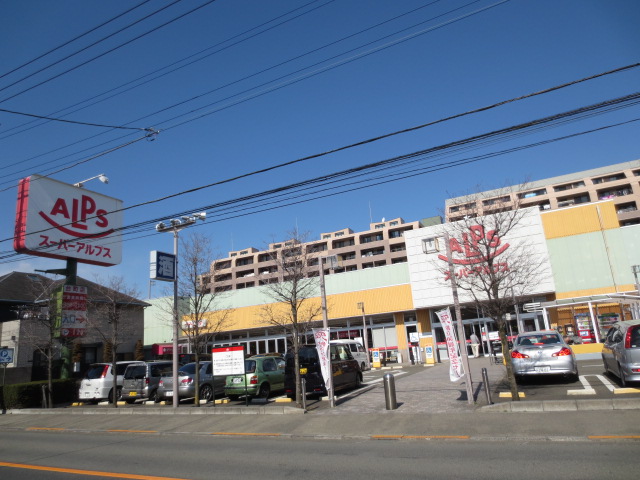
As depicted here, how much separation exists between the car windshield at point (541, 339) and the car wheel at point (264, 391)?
9.23 metres

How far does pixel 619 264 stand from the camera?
24609mm

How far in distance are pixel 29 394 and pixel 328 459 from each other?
18933mm

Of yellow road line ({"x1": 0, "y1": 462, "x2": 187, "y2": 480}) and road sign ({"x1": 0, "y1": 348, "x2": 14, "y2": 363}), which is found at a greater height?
road sign ({"x1": 0, "y1": 348, "x2": 14, "y2": 363})

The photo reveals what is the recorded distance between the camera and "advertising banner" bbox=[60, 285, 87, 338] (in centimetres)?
2089

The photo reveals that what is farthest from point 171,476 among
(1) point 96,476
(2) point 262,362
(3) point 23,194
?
(3) point 23,194

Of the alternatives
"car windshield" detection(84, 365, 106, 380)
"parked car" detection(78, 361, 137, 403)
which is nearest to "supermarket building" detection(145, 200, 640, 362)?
"parked car" detection(78, 361, 137, 403)

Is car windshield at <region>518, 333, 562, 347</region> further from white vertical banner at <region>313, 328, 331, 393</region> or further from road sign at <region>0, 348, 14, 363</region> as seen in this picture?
road sign at <region>0, 348, 14, 363</region>

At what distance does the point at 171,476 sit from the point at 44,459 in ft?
13.6

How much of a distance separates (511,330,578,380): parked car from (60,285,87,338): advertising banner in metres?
20.0

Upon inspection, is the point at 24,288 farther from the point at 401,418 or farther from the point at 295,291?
the point at 401,418

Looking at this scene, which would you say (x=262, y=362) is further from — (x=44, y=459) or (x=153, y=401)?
(x=44, y=459)

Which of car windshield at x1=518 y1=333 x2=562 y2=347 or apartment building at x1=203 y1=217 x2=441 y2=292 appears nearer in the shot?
car windshield at x1=518 y1=333 x2=562 y2=347

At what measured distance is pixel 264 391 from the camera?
16.3 meters

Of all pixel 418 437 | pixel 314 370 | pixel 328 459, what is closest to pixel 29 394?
pixel 314 370
